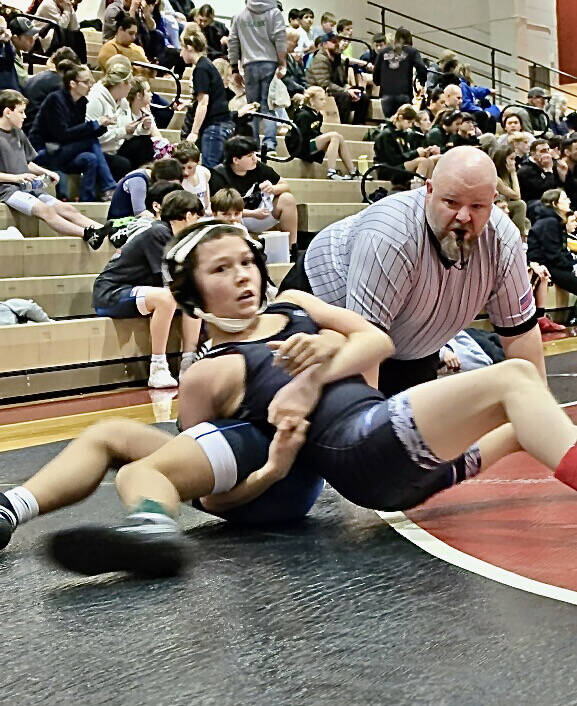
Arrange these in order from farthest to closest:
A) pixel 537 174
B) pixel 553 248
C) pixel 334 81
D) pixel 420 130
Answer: pixel 334 81 < pixel 420 130 < pixel 537 174 < pixel 553 248

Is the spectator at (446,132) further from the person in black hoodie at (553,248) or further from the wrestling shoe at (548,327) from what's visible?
the wrestling shoe at (548,327)

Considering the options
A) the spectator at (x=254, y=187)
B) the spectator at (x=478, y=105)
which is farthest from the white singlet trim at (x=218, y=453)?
the spectator at (x=478, y=105)

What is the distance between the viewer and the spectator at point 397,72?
10.5 meters

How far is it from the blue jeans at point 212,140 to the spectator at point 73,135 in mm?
1032

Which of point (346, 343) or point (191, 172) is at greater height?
point (191, 172)

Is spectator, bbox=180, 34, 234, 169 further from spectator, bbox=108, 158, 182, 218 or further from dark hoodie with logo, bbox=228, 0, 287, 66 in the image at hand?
spectator, bbox=108, 158, 182, 218

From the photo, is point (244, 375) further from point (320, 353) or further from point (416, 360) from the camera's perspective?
point (416, 360)

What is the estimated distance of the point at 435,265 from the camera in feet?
8.95

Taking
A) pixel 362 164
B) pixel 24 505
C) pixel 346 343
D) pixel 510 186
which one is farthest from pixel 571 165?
pixel 24 505

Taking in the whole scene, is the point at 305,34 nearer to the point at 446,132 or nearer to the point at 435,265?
the point at 446,132

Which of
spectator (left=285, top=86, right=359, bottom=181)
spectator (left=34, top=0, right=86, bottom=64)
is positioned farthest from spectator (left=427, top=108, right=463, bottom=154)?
spectator (left=34, top=0, right=86, bottom=64)

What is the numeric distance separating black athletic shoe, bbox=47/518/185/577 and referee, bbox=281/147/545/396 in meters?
1.04

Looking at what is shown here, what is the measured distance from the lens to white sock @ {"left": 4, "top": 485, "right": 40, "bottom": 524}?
2.11 meters

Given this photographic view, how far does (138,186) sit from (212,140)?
5.63ft
